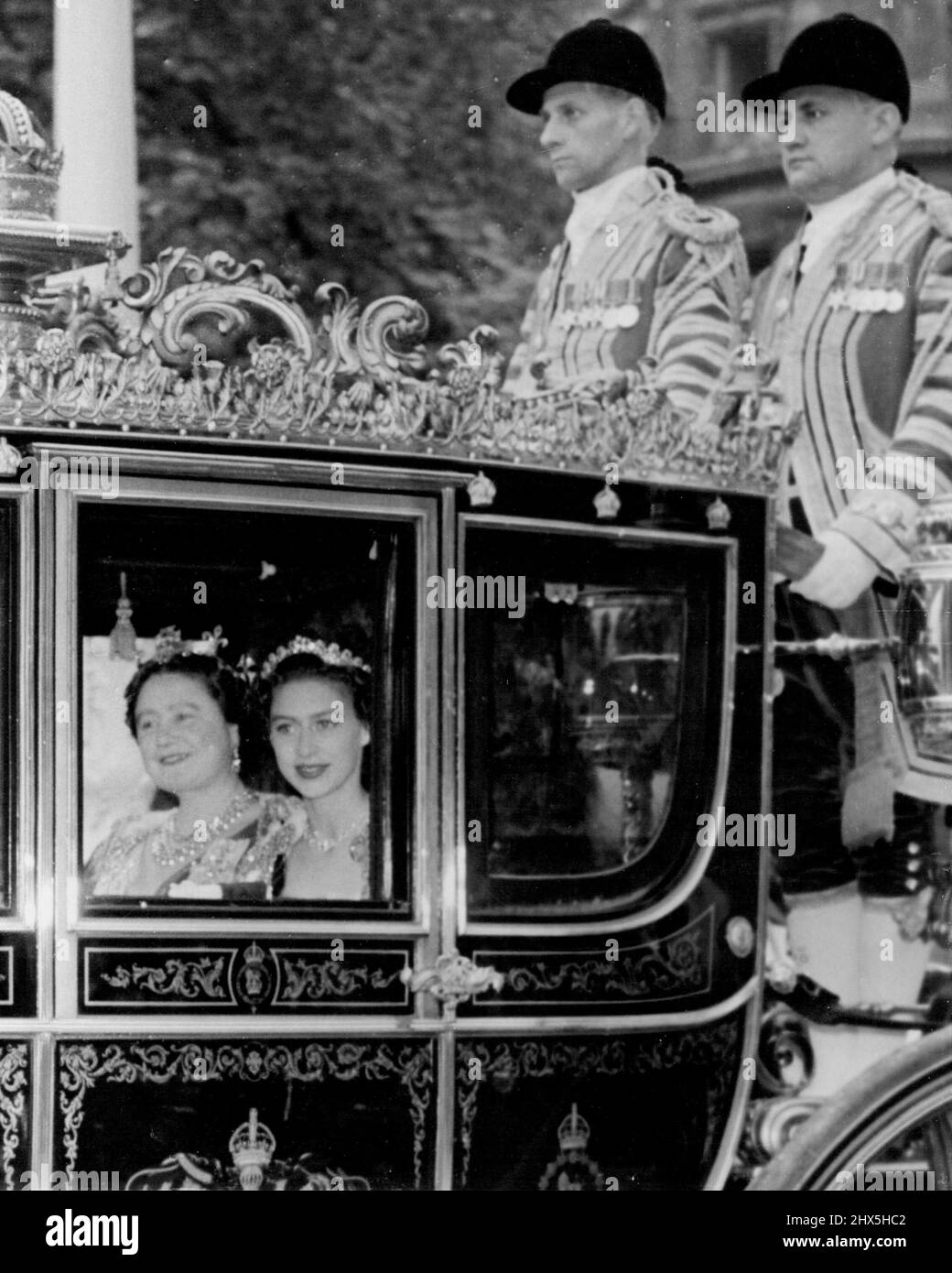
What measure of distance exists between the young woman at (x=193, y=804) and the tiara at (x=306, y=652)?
0.19 ft

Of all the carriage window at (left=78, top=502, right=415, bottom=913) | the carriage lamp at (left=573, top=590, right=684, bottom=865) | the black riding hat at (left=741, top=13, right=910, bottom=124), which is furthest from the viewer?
the black riding hat at (left=741, top=13, right=910, bottom=124)

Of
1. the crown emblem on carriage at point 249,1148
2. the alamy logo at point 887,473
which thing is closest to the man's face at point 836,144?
the alamy logo at point 887,473

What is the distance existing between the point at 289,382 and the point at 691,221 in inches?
39.0

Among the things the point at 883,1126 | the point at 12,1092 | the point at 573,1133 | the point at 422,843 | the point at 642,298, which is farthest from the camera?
the point at 642,298

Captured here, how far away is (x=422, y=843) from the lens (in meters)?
3.72

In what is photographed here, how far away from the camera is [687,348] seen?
4.18 metres

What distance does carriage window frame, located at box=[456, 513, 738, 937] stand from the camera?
376 centimetres

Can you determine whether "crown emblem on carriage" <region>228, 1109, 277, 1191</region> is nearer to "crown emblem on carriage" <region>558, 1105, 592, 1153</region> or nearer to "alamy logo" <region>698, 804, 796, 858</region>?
"crown emblem on carriage" <region>558, 1105, 592, 1153</region>

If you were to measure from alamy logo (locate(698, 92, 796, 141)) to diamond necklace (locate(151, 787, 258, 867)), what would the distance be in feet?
5.26

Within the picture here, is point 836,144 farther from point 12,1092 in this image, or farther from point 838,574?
point 12,1092
